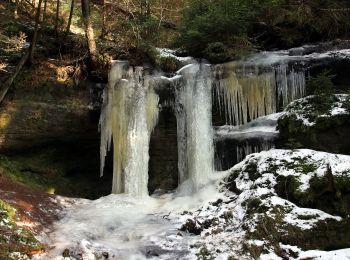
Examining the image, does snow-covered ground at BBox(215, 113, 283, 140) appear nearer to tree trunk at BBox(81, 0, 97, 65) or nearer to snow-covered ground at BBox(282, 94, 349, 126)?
snow-covered ground at BBox(282, 94, 349, 126)

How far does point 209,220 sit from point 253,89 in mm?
5165

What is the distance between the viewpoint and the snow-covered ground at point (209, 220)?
7.27 m

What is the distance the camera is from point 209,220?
335 inches

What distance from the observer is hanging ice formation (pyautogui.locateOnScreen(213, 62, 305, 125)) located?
1194cm

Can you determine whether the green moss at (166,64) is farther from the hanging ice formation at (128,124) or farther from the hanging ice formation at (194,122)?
the hanging ice formation at (128,124)

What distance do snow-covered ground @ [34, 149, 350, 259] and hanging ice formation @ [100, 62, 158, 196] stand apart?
1150mm

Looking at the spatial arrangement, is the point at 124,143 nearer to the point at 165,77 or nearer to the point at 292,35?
the point at 165,77

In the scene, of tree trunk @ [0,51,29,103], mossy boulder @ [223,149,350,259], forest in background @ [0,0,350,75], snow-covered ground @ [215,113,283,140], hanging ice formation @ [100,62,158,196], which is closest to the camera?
mossy boulder @ [223,149,350,259]

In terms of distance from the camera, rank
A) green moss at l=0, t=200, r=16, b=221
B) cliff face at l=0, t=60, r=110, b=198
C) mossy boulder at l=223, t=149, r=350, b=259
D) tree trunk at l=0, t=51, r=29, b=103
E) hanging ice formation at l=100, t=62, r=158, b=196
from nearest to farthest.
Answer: mossy boulder at l=223, t=149, r=350, b=259, green moss at l=0, t=200, r=16, b=221, hanging ice formation at l=100, t=62, r=158, b=196, tree trunk at l=0, t=51, r=29, b=103, cliff face at l=0, t=60, r=110, b=198

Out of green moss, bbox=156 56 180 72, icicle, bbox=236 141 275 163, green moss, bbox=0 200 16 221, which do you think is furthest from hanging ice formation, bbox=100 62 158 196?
green moss, bbox=0 200 16 221

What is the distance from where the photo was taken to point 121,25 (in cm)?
1538

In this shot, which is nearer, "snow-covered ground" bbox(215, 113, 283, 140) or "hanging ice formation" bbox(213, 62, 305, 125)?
"snow-covered ground" bbox(215, 113, 283, 140)

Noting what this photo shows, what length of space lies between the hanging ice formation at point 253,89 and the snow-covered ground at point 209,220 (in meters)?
2.60

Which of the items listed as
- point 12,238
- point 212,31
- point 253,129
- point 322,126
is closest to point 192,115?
point 253,129
